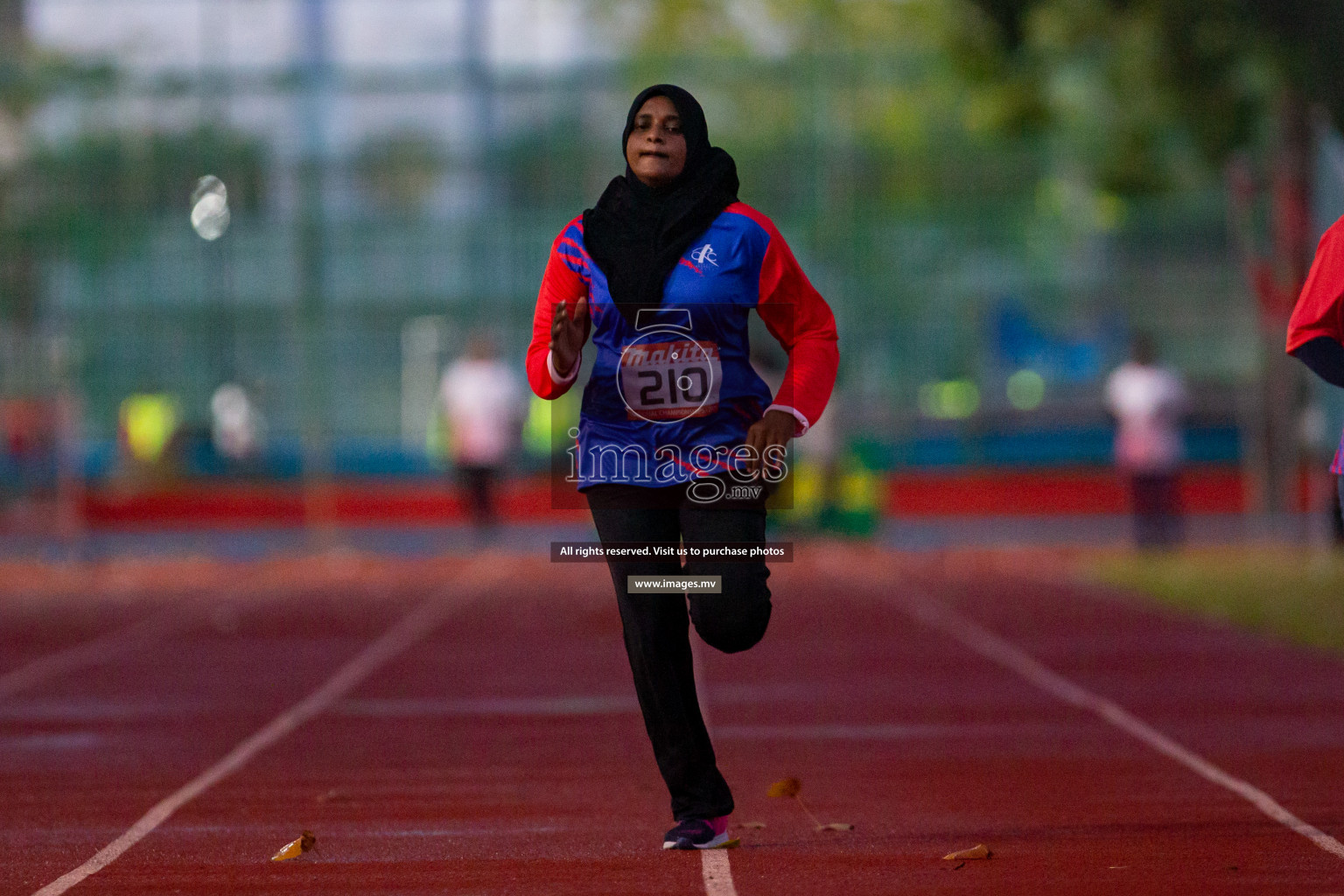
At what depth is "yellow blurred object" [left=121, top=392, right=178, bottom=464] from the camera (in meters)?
31.8

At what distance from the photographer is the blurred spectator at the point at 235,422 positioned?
31703 millimetres

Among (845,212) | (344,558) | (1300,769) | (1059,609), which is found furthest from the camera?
(845,212)

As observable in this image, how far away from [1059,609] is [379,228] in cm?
1767

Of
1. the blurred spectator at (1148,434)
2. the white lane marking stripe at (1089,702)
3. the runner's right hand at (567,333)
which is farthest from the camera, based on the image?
the blurred spectator at (1148,434)

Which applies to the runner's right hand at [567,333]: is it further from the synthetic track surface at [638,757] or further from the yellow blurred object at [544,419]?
the yellow blurred object at [544,419]

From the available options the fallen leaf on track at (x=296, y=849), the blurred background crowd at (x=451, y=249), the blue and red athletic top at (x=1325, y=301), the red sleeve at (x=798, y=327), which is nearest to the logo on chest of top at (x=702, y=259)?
the red sleeve at (x=798, y=327)

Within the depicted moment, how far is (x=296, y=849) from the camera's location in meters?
6.79

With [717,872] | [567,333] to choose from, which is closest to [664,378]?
[567,333]

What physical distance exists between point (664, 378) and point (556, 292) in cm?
39

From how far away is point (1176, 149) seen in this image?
93.7 ft

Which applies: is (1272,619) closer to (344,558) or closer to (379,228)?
(344,558)

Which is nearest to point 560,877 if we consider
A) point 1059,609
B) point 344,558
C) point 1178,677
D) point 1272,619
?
point 1178,677

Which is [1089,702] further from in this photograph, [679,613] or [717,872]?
[717,872]

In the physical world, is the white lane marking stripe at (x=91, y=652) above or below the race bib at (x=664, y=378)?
below
